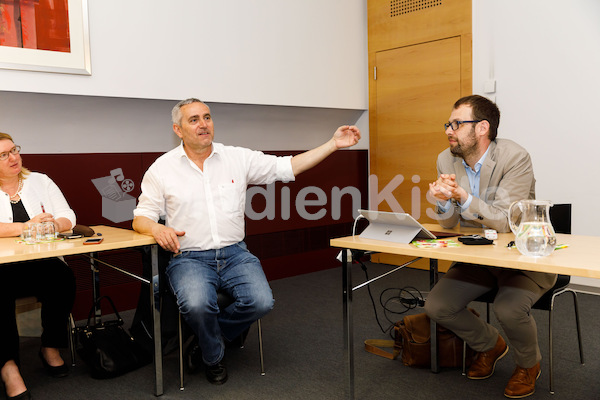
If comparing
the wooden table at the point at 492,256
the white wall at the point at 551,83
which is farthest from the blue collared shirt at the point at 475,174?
the white wall at the point at 551,83

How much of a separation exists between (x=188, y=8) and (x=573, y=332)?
3289 millimetres

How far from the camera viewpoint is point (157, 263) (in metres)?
2.40

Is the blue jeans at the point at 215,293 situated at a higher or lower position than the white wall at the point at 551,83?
lower

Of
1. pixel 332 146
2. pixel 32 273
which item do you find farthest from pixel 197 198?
pixel 32 273

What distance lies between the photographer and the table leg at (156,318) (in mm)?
2389

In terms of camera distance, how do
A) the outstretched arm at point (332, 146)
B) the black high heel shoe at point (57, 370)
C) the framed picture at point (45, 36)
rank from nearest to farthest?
the black high heel shoe at point (57, 370)
the outstretched arm at point (332, 146)
the framed picture at point (45, 36)

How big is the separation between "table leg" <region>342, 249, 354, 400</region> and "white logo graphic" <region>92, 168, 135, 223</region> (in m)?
2.13

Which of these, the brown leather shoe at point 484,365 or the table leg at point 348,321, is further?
the brown leather shoe at point 484,365

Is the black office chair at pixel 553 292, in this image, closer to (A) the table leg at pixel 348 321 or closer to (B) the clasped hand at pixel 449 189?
(B) the clasped hand at pixel 449 189

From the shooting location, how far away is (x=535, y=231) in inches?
68.8

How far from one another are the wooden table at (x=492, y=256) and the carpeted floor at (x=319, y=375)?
282mm

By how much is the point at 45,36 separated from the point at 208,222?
1655mm

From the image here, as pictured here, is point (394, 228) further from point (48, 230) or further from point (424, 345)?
point (48, 230)

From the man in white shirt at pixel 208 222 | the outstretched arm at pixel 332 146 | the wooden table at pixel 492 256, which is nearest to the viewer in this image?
the wooden table at pixel 492 256
